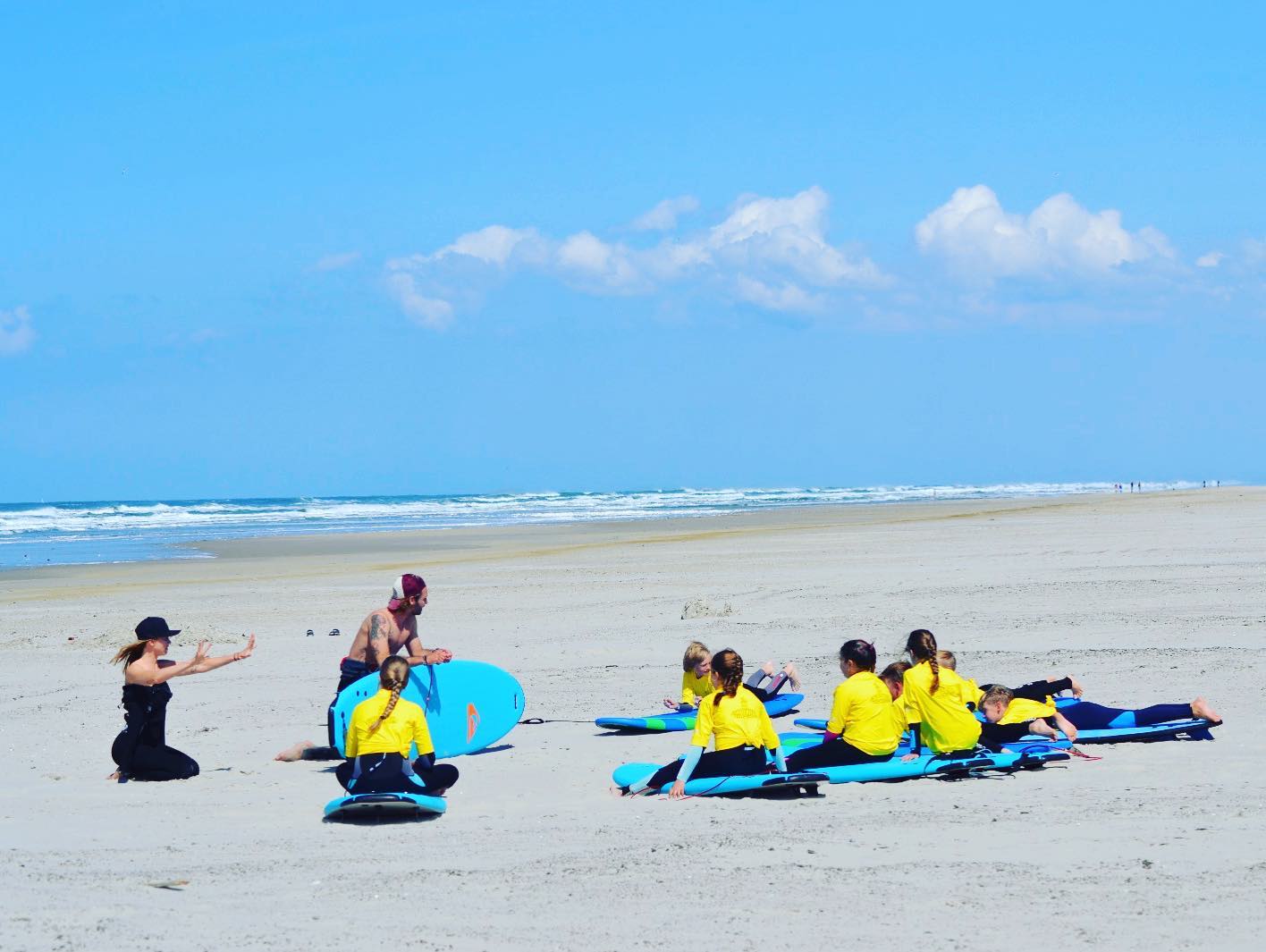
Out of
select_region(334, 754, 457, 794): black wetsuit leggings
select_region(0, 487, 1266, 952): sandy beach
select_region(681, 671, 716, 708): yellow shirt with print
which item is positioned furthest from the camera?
select_region(681, 671, 716, 708): yellow shirt with print

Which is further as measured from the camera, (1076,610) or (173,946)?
(1076,610)

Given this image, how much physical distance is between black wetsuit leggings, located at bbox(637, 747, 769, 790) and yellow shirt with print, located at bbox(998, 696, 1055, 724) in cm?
191

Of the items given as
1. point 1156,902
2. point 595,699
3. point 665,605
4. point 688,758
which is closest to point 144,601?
point 665,605

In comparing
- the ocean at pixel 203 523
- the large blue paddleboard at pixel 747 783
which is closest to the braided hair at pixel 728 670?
the large blue paddleboard at pixel 747 783

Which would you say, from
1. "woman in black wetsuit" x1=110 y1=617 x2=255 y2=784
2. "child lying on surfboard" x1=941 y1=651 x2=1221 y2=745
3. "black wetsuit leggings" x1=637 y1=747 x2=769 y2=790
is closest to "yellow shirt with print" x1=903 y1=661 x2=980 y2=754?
"child lying on surfboard" x1=941 y1=651 x2=1221 y2=745

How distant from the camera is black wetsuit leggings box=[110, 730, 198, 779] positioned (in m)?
8.48

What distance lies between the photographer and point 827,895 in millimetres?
5656

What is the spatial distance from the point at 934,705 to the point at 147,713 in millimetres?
4939

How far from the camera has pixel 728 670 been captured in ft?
25.5

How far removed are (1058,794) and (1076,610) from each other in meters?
8.44

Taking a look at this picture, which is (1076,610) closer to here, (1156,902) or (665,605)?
(665,605)

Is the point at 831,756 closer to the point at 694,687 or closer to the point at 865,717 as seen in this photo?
the point at 865,717

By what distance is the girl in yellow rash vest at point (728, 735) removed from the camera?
307 inches

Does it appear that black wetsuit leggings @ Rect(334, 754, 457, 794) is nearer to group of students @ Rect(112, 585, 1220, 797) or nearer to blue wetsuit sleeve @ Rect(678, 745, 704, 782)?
group of students @ Rect(112, 585, 1220, 797)
